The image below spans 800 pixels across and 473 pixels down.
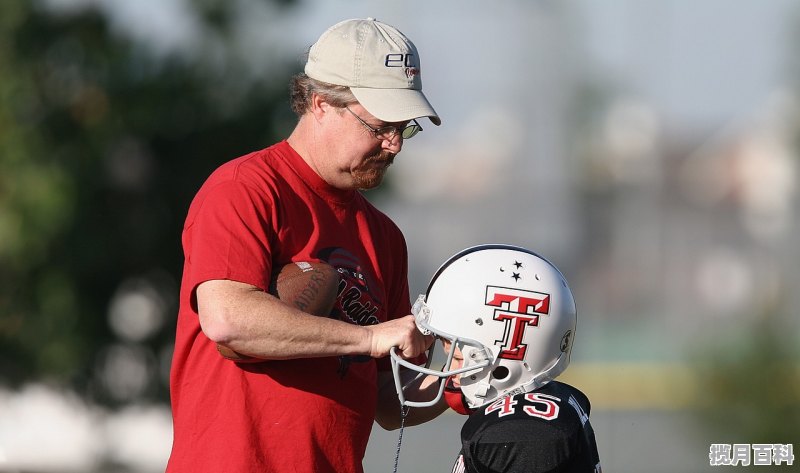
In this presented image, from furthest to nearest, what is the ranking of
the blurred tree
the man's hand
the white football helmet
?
the blurred tree < the white football helmet < the man's hand

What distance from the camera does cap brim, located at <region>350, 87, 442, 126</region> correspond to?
3154mm

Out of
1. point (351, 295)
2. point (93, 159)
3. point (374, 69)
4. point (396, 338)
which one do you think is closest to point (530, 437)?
point (396, 338)

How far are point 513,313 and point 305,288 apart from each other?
60 centimetres

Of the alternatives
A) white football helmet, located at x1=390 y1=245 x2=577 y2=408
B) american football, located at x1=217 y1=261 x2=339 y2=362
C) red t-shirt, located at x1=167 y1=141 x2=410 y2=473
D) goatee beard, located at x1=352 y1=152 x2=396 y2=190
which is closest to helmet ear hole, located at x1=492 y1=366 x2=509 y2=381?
white football helmet, located at x1=390 y1=245 x2=577 y2=408

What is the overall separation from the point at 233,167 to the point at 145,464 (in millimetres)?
5279

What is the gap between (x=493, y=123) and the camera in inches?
521

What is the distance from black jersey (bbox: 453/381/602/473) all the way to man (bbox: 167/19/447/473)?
29 cm

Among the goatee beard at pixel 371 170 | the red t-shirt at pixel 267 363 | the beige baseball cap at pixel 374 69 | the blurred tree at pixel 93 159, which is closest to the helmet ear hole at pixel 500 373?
the red t-shirt at pixel 267 363

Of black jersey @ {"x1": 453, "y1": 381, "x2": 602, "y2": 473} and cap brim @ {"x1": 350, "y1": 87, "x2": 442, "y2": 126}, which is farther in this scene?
cap brim @ {"x1": 350, "y1": 87, "x2": 442, "y2": 126}

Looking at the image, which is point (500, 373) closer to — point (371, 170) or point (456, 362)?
point (456, 362)

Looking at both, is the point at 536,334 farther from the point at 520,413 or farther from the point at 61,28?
the point at 61,28

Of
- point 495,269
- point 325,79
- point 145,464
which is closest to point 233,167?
point 325,79

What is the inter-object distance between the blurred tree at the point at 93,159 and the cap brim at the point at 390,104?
11.4ft

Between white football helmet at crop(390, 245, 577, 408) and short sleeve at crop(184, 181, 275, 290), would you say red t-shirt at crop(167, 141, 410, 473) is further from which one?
white football helmet at crop(390, 245, 577, 408)
